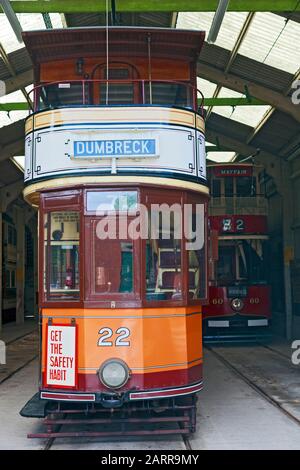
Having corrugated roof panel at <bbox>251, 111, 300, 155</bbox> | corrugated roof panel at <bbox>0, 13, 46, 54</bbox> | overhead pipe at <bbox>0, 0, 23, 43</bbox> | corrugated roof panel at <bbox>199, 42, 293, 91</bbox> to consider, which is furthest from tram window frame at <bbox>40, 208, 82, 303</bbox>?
corrugated roof panel at <bbox>251, 111, 300, 155</bbox>

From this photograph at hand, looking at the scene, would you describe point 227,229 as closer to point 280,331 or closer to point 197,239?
point 280,331

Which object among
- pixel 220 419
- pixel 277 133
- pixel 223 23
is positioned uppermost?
pixel 223 23

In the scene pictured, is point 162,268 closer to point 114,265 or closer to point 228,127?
point 114,265

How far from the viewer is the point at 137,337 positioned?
6027 millimetres

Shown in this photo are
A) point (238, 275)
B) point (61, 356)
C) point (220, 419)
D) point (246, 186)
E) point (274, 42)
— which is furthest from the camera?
point (246, 186)

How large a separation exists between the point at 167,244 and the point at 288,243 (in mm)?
10667

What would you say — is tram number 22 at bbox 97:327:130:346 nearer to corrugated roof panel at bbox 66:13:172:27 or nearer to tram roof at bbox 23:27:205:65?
tram roof at bbox 23:27:205:65

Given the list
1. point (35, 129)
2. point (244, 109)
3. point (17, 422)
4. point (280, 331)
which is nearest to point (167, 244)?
point (35, 129)

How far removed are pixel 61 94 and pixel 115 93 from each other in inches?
27.1

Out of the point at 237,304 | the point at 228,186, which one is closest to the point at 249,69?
the point at 228,186

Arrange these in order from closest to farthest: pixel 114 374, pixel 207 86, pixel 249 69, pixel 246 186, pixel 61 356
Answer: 1. pixel 114 374
2. pixel 61 356
3. pixel 249 69
4. pixel 207 86
5. pixel 246 186

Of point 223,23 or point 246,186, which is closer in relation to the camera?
point 223,23

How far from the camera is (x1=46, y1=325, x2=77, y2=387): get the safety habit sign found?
6.05 meters

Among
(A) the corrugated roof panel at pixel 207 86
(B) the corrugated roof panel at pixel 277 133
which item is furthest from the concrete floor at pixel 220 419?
(A) the corrugated roof panel at pixel 207 86
